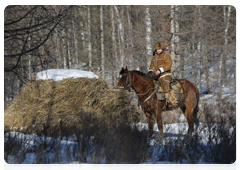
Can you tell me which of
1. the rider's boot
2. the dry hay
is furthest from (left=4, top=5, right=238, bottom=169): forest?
the rider's boot

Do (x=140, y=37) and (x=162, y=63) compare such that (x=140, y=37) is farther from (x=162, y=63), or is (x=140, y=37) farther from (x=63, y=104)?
(x=63, y=104)

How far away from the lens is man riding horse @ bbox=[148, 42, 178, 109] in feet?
20.3

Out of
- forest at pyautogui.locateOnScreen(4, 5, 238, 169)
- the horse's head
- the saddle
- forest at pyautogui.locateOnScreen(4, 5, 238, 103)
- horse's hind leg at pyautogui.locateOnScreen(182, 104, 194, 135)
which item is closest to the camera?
forest at pyautogui.locateOnScreen(4, 5, 238, 169)

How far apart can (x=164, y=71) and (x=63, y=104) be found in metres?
3.04

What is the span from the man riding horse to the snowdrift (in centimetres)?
143

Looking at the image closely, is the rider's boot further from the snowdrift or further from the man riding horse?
the snowdrift

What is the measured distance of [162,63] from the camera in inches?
248

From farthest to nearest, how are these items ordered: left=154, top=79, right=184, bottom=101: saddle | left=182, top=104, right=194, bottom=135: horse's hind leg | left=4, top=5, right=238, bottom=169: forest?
1. left=182, top=104, right=194, bottom=135: horse's hind leg
2. left=154, top=79, right=184, bottom=101: saddle
3. left=4, top=5, right=238, bottom=169: forest

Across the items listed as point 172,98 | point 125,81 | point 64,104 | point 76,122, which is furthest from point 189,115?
point 64,104

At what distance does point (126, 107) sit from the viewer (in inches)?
275

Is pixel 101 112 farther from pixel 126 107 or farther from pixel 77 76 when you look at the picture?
pixel 77 76

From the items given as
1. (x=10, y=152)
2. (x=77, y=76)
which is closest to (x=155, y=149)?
(x=10, y=152)

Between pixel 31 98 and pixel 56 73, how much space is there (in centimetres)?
109

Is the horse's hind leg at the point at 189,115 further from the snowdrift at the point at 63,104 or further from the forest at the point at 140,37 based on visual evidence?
the forest at the point at 140,37
